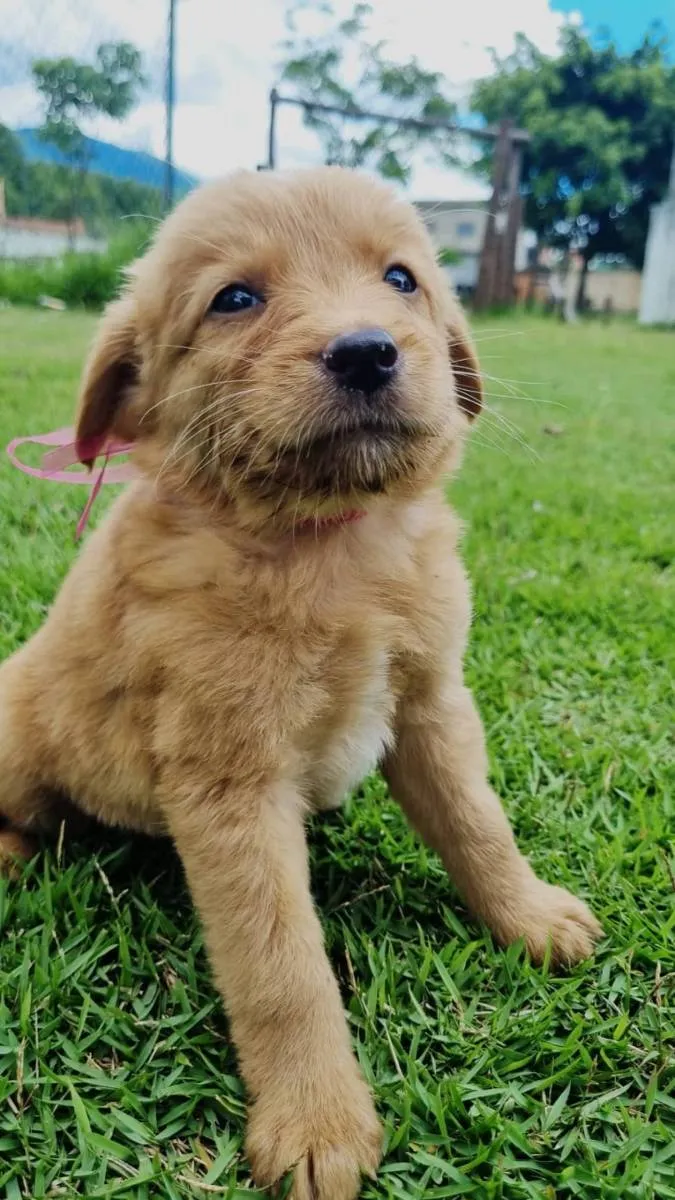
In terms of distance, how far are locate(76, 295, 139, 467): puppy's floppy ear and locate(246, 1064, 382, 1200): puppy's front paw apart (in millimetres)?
1328

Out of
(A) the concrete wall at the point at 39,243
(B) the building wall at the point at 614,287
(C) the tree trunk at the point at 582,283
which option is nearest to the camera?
(A) the concrete wall at the point at 39,243

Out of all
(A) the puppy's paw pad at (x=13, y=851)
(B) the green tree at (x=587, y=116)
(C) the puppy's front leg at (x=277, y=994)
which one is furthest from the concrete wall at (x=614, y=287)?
(C) the puppy's front leg at (x=277, y=994)

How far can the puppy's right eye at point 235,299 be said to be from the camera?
175 centimetres

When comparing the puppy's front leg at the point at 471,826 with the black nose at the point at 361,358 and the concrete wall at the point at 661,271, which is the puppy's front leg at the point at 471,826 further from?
the concrete wall at the point at 661,271

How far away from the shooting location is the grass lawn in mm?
1456

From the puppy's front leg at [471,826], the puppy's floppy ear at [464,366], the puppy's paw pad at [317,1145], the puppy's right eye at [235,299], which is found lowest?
the puppy's paw pad at [317,1145]

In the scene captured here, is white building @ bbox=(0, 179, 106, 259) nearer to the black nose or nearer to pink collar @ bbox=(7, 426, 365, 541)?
pink collar @ bbox=(7, 426, 365, 541)

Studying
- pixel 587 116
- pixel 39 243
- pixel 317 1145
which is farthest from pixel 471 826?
pixel 587 116

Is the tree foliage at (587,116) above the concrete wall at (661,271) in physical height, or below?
above

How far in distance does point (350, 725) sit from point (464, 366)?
0.91 m

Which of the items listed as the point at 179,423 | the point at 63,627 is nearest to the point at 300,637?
the point at 179,423

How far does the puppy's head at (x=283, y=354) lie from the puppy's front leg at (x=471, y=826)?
0.50 metres

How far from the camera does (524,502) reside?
4.89 meters

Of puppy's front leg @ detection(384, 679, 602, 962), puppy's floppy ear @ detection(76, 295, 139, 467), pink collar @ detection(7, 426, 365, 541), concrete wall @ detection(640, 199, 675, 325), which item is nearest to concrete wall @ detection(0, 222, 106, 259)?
pink collar @ detection(7, 426, 365, 541)
